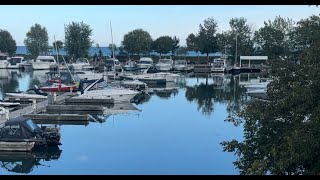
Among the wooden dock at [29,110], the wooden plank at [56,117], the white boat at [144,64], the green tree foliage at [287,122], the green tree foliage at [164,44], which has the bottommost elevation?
the wooden plank at [56,117]

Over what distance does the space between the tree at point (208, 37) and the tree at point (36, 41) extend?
3403 cm

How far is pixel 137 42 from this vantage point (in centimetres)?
7862

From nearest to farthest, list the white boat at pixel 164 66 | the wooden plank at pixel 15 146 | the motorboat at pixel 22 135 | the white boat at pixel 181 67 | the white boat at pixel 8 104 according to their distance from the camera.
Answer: the wooden plank at pixel 15 146, the motorboat at pixel 22 135, the white boat at pixel 8 104, the white boat at pixel 164 66, the white boat at pixel 181 67

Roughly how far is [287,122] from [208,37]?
69280 mm

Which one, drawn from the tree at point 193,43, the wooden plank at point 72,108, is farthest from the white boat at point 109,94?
the tree at point 193,43

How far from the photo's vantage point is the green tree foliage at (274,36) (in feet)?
218

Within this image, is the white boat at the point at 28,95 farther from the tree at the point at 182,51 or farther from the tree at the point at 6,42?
the tree at the point at 6,42

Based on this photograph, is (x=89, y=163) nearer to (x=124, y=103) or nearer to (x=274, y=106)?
(x=274, y=106)

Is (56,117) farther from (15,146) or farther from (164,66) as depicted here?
(164,66)

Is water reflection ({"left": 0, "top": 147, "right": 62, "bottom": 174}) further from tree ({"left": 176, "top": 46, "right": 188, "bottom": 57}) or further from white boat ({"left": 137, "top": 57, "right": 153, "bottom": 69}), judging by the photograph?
tree ({"left": 176, "top": 46, "right": 188, "bottom": 57})

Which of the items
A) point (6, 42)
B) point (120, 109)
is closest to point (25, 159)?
point (120, 109)

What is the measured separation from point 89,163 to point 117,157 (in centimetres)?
131

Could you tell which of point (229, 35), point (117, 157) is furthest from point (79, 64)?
point (117, 157)

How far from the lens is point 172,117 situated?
85.0 ft
